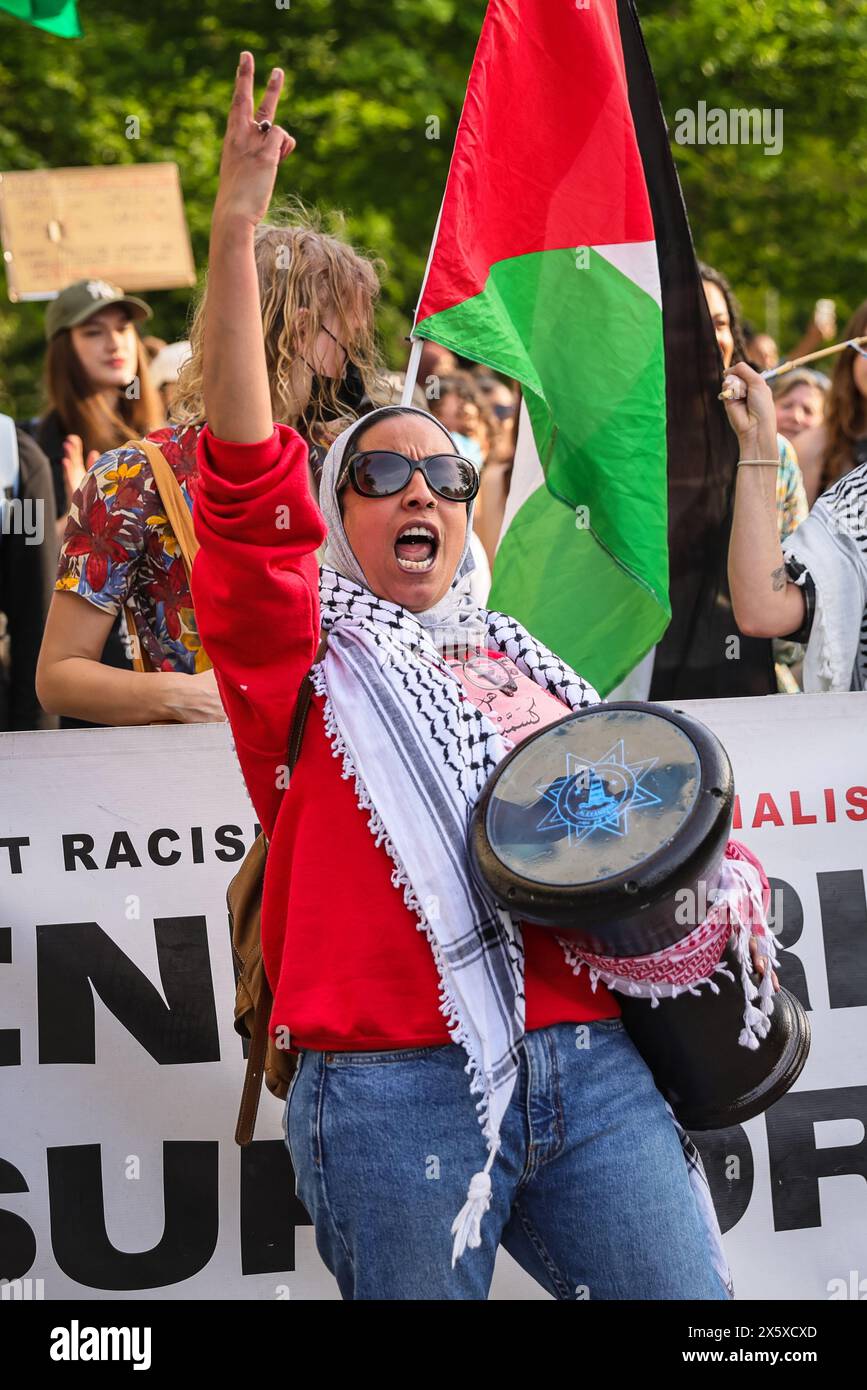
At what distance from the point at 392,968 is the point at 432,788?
0.27 m

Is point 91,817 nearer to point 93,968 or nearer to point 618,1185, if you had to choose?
point 93,968

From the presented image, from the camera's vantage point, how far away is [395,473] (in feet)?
8.36

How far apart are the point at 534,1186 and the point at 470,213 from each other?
8.56ft

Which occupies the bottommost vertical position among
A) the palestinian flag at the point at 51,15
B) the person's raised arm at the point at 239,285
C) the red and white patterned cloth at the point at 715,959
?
the red and white patterned cloth at the point at 715,959

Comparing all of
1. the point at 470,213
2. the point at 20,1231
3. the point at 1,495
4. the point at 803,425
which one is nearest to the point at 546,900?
the point at 20,1231

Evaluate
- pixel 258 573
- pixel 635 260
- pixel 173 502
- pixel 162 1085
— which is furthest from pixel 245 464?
pixel 635 260

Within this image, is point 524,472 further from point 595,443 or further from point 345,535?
point 345,535

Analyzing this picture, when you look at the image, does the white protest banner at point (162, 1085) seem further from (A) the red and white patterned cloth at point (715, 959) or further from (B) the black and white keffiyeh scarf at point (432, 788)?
(A) the red and white patterned cloth at point (715, 959)

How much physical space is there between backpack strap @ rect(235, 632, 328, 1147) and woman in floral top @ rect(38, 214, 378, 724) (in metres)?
0.89

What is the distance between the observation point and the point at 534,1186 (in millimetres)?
2387

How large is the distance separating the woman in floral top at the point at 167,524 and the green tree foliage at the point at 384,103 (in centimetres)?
1007

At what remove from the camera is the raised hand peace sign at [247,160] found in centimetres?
214

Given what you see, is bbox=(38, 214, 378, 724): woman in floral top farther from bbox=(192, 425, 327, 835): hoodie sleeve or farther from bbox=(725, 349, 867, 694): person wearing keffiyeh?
bbox=(192, 425, 327, 835): hoodie sleeve

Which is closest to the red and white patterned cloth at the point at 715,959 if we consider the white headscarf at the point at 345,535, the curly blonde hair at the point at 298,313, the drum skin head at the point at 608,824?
the drum skin head at the point at 608,824
